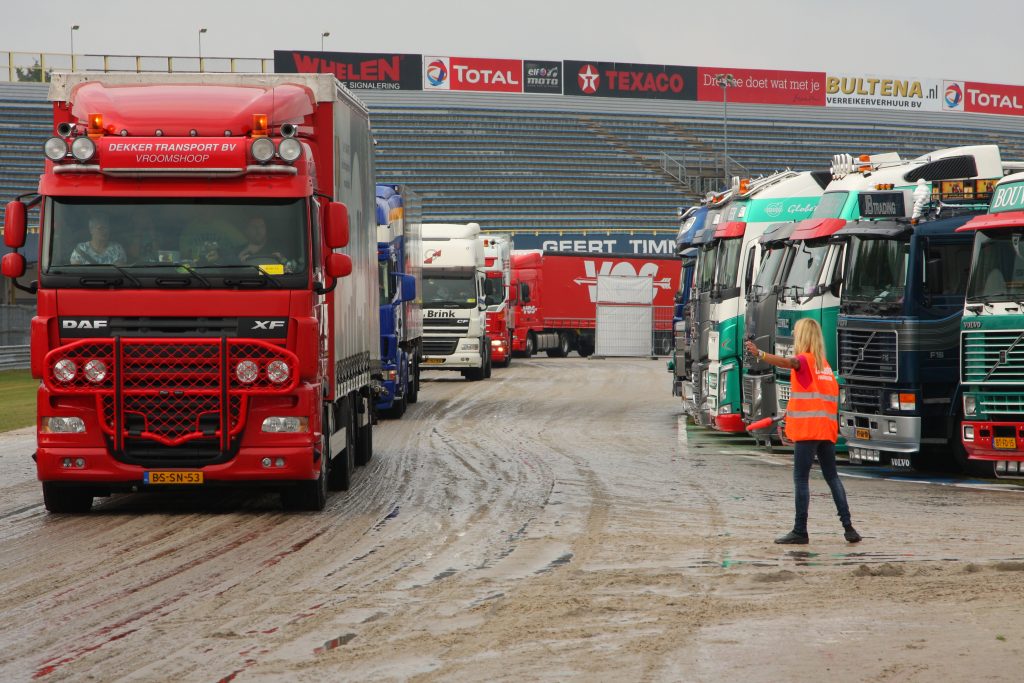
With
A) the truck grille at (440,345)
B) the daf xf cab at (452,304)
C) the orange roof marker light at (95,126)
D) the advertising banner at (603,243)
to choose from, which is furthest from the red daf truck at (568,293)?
the orange roof marker light at (95,126)

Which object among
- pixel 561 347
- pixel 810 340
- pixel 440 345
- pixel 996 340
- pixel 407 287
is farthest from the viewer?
pixel 561 347

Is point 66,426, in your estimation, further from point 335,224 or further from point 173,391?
point 335,224

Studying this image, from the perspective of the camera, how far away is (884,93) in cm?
8575

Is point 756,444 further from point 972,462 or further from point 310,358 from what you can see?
point 310,358

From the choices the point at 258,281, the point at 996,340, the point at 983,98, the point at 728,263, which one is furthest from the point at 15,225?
the point at 983,98

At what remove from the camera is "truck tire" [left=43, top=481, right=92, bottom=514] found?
13.0 metres

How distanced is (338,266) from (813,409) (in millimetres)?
4173

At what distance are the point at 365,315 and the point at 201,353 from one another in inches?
173

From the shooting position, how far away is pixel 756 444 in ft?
67.8

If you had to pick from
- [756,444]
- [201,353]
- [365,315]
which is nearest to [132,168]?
[201,353]

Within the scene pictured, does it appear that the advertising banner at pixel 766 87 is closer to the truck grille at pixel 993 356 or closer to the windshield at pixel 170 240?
the truck grille at pixel 993 356

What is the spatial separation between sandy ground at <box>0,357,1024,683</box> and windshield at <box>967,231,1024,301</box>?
1958 millimetres

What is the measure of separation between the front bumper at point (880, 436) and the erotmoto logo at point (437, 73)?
6208 cm

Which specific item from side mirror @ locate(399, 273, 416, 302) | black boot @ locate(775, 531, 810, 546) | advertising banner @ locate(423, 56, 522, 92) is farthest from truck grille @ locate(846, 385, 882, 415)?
advertising banner @ locate(423, 56, 522, 92)
